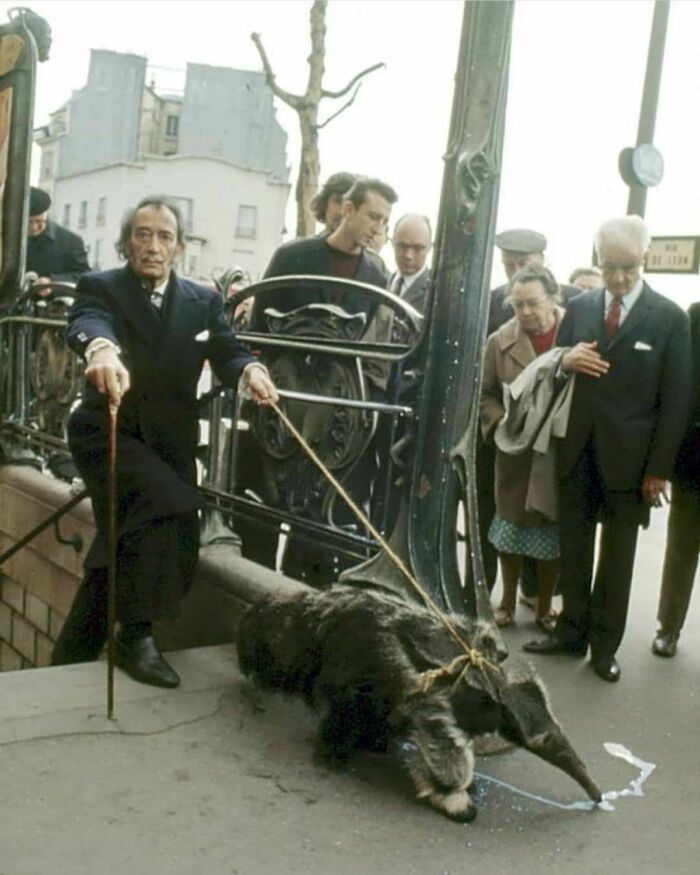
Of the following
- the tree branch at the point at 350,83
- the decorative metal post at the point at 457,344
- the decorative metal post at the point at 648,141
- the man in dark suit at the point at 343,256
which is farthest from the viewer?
the tree branch at the point at 350,83

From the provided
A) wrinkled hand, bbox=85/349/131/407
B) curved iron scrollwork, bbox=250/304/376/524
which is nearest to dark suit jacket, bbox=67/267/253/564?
wrinkled hand, bbox=85/349/131/407

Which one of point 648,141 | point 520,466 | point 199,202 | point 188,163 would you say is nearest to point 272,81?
point 648,141

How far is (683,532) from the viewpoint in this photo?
5.70 metres

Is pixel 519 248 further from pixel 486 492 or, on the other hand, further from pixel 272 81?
pixel 272 81

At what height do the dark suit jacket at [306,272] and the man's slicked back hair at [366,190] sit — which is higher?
the man's slicked back hair at [366,190]

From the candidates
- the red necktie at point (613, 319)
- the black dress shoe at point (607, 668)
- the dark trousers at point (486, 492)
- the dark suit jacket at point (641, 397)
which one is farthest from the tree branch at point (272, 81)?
the black dress shoe at point (607, 668)

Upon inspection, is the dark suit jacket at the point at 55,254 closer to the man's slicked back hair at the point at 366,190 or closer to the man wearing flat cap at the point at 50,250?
the man wearing flat cap at the point at 50,250

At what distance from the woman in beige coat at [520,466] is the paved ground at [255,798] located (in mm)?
1339

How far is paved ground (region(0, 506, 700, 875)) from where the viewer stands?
3086 mm

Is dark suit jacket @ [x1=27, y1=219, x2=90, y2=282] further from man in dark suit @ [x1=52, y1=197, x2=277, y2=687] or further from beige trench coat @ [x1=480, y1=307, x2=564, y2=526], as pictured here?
man in dark suit @ [x1=52, y1=197, x2=277, y2=687]

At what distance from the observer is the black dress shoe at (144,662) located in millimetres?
4297

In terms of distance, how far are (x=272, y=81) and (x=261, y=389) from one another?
1357 cm

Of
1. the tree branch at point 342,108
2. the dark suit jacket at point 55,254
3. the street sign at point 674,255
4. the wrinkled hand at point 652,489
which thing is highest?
the tree branch at point 342,108

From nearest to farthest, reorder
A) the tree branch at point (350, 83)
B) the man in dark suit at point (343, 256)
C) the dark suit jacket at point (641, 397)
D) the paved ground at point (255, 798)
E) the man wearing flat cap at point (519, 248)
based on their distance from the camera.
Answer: the paved ground at point (255, 798)
the dark suit jacket at point (641, 397)
the man in dark suit at point (343, 256)
the man wearing flat cap at point (519, 248)
the tree branch at point (350, 83)
